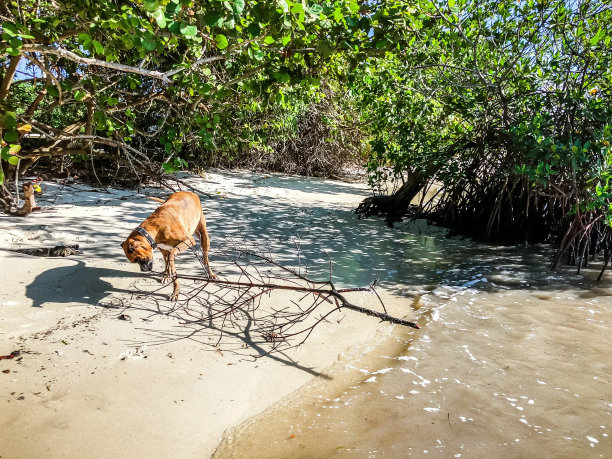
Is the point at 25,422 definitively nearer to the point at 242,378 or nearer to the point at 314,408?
the point at 242,378

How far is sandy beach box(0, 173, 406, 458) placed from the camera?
8.34ft

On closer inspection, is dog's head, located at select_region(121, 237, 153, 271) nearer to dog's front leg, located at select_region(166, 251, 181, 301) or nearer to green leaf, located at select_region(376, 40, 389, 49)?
dog's front leg, located at select_region(166, 251, 181, 301)

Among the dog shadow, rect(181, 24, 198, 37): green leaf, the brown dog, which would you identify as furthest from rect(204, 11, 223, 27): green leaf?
the dog shadow

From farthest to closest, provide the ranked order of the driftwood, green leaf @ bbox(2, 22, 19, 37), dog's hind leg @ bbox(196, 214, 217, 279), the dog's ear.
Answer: dog's hind leg @ bbox(196, 214, 217, 279)
the dog's ear
the driftwood
green leaf @ bbox(2, 22, 19, 37)

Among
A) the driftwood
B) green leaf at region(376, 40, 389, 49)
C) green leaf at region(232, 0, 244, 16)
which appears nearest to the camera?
green leaf at region(232, 0, 244, 16)

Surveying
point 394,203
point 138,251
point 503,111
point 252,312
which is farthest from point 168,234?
point 394,203

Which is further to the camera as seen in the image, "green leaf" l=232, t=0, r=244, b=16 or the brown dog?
the brown dog

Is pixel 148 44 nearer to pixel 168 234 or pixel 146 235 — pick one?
pixel 146 235

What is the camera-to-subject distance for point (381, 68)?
699 cm

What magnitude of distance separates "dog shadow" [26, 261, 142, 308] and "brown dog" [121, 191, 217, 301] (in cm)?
41

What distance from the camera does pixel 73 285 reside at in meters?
4.30

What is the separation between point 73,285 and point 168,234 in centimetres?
99

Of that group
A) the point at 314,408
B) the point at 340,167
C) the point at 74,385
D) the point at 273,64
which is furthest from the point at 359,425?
the point at 340,167

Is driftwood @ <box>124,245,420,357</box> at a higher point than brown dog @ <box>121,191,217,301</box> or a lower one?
lower
